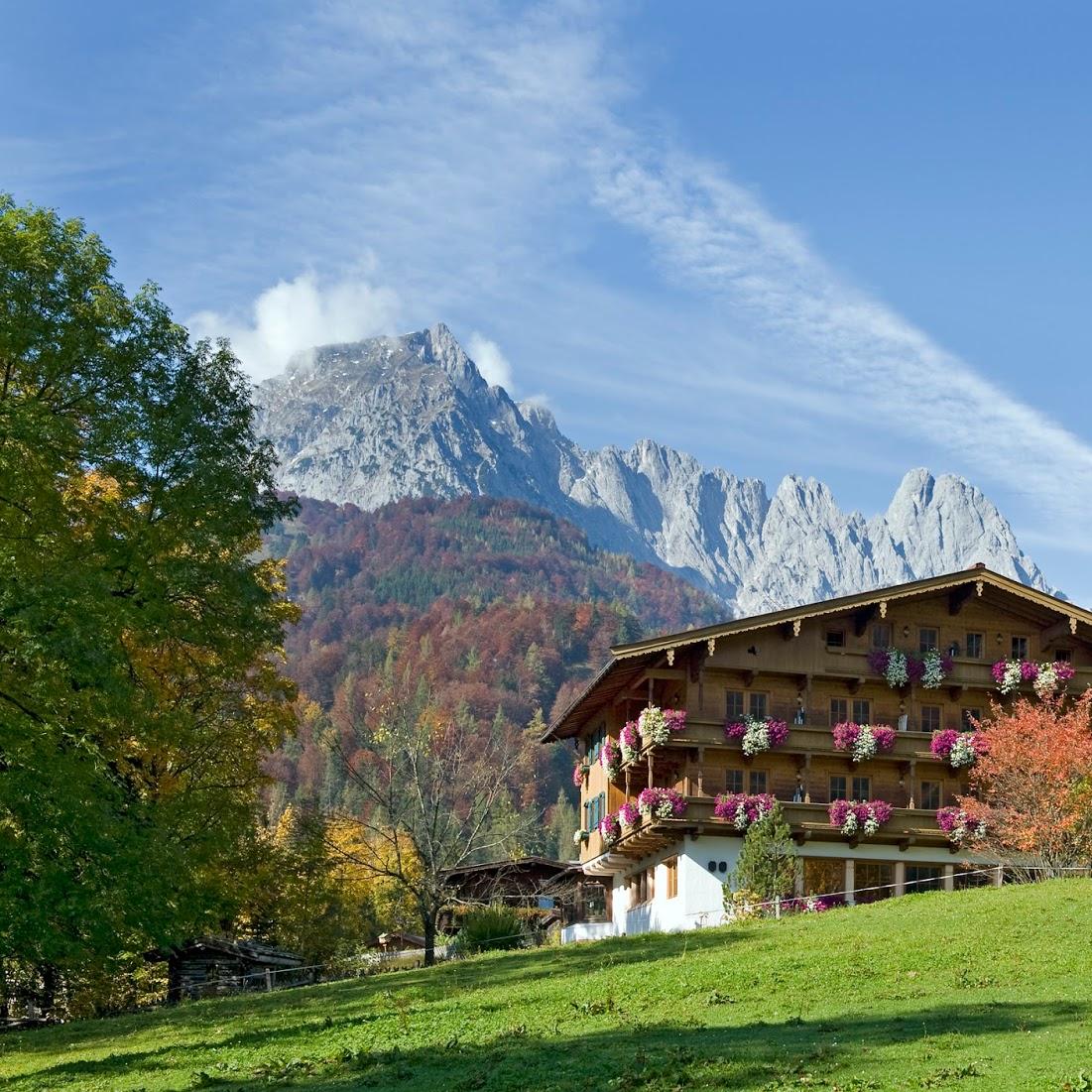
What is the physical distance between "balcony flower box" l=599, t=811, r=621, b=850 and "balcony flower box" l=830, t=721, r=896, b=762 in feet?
28.3

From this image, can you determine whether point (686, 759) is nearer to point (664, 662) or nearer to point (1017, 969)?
point (664, 662)

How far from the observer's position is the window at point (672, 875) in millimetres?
47375

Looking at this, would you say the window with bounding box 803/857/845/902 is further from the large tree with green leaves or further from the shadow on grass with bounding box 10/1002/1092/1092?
the shadow on grass with bounding box 10/1002/1092/1092

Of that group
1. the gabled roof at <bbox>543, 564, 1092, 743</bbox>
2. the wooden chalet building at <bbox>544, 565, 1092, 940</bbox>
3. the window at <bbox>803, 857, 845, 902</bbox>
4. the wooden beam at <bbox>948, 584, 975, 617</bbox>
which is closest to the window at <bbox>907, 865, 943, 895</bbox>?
the wooden chalet building at <bbox>544, 565, 1092, 940</bbox>

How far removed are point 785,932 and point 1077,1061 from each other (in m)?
16.4

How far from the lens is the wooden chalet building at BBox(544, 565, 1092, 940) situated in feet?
153

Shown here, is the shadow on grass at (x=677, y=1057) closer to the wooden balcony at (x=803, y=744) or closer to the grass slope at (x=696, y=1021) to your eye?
the grass slope at (x=696, y=1021)

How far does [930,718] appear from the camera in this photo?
49.5 m

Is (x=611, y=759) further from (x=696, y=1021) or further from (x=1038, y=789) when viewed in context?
(x=696, y=1021)

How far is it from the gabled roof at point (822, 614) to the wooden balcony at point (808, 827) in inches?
192

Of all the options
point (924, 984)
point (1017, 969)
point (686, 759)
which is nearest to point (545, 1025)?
point (924, 984)

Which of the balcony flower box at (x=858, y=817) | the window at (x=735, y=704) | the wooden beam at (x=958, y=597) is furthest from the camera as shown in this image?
the wooden beam at (x=958, y=597)

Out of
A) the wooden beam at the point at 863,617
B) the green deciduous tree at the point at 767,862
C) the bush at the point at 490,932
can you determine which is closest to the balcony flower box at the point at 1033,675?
the wooden beam at the point at 863,617

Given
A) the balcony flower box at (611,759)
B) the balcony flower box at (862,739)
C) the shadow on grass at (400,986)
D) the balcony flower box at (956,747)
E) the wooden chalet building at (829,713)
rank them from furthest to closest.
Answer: the balcony flower box at (611,759) → the balcony flower box at (956,747) → the balcony flower box at (862,739) → the wooden chalet building at (829,713) → the shadow on grass at (400,986)
